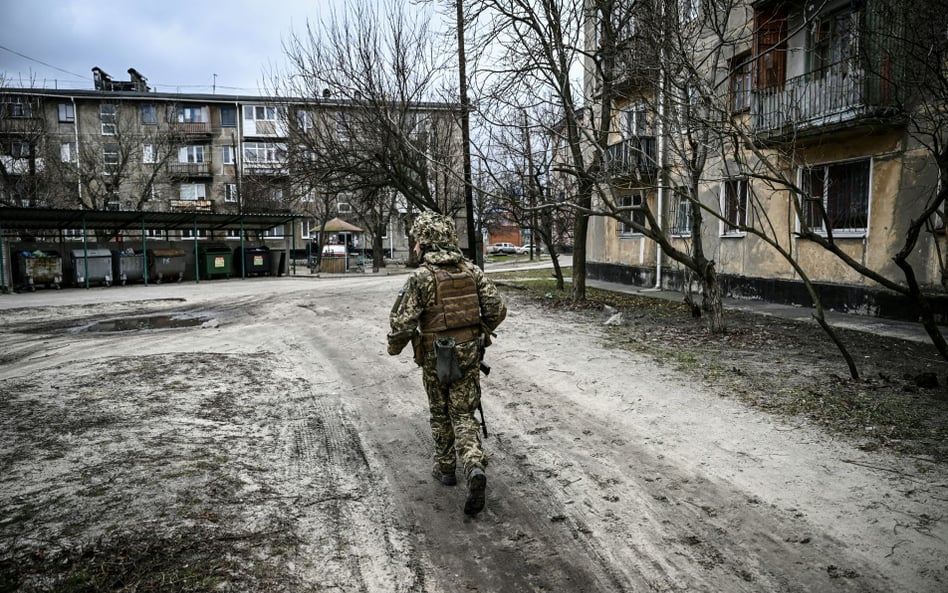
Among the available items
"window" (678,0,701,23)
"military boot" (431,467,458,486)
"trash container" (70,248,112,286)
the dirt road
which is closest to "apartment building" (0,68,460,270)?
"trash container" (70,248,112,286)

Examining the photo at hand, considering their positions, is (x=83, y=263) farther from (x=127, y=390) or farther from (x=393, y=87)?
(x=127, y=390)

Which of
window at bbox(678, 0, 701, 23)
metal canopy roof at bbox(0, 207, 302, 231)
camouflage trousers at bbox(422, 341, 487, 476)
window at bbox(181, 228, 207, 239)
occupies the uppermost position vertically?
window at bbox(678, 0, 701, 23)

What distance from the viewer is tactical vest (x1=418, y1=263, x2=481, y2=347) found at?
419 cm

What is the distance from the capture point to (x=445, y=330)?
4195mm

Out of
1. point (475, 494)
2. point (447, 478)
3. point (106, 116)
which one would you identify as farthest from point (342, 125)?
point (106, 116)

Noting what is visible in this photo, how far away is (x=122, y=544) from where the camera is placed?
326 centimetres

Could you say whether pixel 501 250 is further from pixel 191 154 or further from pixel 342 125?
pixel 342 125

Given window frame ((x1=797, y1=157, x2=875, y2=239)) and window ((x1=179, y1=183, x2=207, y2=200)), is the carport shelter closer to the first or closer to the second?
window frame ((x1=797, y1=157, x2=875, y2=239))

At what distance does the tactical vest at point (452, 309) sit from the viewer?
4188 millimetres

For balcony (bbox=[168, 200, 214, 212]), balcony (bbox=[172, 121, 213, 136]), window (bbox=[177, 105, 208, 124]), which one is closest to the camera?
balcony (bbox=[168, 200, 214, 212])

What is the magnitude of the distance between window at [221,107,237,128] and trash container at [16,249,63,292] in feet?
91.1

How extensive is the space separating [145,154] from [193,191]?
12.9 feet

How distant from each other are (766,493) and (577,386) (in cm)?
290

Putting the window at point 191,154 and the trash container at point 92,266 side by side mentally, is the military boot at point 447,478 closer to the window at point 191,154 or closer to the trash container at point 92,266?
the trash container at point 92,266
